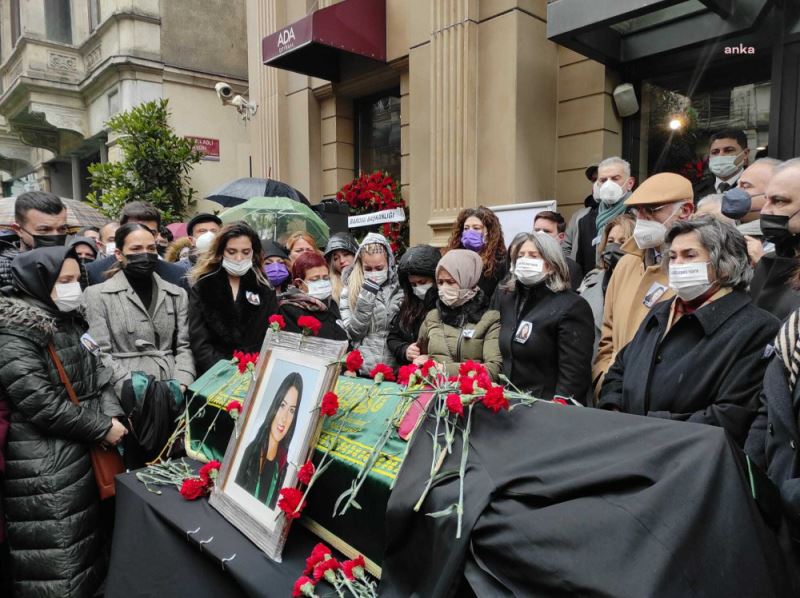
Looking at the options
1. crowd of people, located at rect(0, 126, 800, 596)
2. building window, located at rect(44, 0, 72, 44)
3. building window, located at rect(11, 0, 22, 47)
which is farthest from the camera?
building window, located at rect(11, 0, 22, 47)

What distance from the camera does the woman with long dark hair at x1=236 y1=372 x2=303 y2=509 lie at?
1627mm

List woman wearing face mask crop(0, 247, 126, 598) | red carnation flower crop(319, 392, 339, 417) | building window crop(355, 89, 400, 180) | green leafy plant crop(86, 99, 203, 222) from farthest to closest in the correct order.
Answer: green leafy plant crop(86, 99, 203, 222) < building window crop(355, 89, 400, 180) < woman wearing face mask crop(0, 247, 126, 598) < red carnation flower crop(319, 392, 339, 417)

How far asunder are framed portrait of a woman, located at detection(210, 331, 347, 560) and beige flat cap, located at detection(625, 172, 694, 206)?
77.4 inches

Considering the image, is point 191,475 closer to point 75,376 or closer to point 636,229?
point 75,376

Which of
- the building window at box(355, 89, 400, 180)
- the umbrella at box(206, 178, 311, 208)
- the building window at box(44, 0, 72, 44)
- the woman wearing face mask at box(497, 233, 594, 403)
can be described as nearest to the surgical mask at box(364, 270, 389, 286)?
the woman wearing face mask at box(497, 233, 594, 403)

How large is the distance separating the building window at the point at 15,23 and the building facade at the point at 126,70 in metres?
2.77

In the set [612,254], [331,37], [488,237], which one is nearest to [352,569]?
[612,254]

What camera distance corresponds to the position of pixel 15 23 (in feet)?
57.6

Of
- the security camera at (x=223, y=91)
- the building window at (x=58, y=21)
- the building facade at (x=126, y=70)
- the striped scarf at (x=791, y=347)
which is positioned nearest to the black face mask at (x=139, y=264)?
the striped scarf at (x=791, y=347)

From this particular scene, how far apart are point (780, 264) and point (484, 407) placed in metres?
1.53

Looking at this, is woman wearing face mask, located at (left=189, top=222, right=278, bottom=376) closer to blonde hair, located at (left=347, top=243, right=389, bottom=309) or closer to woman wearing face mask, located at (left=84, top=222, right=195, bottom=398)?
woman wearing face mask, located at (left=84, top=222, right=195, bottom=398)

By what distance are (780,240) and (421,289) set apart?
5.89 feet

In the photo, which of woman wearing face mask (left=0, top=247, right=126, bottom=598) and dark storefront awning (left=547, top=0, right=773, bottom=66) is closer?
woman wearing face mask (left=0, top=247, right=126, bottom=598)

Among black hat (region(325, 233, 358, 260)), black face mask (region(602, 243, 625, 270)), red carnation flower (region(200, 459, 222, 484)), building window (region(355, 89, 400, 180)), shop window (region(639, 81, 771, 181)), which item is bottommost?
red carnation flower (region(200, 459, 222, 484))
